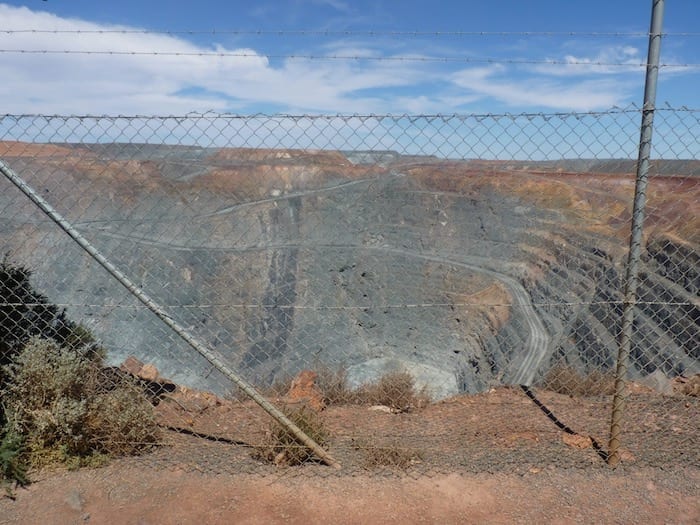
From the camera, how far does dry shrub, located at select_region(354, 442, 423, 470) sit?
422 cm

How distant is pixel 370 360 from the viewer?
1261 cm

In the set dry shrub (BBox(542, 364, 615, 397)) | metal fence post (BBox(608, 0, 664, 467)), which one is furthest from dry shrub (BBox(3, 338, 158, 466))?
dry shrub (BBox(542, 364, 615, 397))

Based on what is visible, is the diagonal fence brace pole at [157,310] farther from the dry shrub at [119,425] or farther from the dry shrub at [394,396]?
the dry shrub at [394,396]

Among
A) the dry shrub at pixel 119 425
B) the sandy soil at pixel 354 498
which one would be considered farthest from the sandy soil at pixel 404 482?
the dry shrub at pixel 119 425

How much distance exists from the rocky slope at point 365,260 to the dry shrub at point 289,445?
5.51m

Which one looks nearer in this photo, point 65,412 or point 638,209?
point 638,209

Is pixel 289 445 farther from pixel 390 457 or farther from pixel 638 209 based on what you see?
pixel 638 209

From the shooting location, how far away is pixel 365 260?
17406mm

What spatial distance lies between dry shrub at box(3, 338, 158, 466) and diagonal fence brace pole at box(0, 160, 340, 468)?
32.9 inches

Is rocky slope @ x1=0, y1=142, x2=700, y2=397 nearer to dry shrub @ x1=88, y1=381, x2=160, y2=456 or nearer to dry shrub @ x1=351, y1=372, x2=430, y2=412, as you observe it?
A: dry shrub @ x1=351, y1=372, x2=430, y2=412

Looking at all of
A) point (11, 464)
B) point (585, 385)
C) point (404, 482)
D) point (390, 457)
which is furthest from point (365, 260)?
point (11, 464)

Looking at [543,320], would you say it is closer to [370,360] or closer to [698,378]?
Result: [370,360]

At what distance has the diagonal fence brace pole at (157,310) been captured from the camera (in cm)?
381

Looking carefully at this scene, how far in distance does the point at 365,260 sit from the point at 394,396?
11548 mm
